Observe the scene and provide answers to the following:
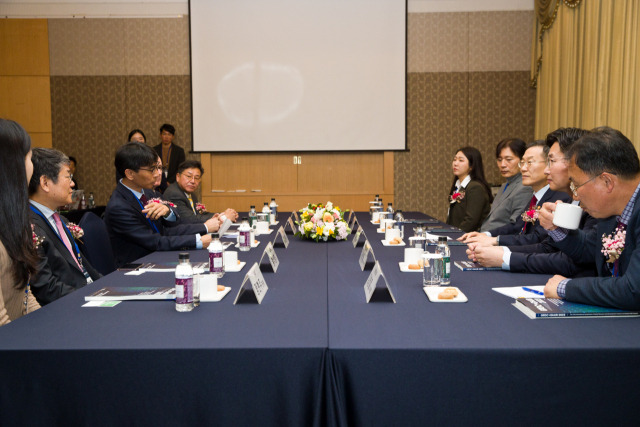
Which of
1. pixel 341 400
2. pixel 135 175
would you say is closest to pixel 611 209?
pixel 341 400

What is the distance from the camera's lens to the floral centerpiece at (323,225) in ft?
11.3

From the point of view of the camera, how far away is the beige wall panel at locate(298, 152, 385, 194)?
7.75 m

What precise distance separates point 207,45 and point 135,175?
4.75 meters

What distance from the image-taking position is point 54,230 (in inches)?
95.1

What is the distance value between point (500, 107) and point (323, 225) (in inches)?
202

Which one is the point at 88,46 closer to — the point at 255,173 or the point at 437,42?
the point at 255,173

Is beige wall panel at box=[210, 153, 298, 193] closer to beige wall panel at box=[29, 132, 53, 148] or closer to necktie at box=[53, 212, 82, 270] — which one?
beige wall panel at box=[29, 132, 53, 148]

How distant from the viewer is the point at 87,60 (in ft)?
25.6

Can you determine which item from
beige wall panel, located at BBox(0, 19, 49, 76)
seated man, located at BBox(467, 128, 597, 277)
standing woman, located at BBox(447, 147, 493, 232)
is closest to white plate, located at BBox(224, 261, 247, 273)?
seated man, located at BBox(467, 128, 597, 277)

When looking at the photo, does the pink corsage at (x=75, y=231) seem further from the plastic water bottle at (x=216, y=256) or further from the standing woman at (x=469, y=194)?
the standing woman at (x=469, y=194)

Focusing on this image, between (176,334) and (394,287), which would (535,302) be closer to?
(394,287)

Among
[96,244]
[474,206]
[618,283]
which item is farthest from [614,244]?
[474,206]

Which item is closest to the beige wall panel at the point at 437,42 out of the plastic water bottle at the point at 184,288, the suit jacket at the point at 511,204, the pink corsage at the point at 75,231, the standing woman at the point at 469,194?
the standing woman at the point at 469,194

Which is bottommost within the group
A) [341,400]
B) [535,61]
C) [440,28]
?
[341,400]
